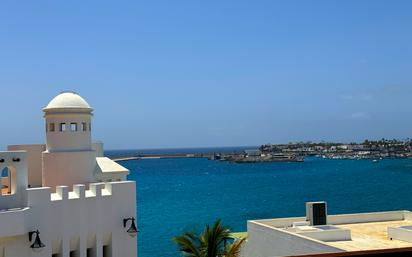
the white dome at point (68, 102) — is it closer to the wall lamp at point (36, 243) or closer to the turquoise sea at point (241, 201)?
the wall lamp at point (36, 243)

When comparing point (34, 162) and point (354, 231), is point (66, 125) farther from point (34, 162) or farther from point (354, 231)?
point (354, 231)

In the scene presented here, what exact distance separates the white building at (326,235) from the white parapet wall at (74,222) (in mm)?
7272

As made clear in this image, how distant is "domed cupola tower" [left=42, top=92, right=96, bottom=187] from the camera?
55.8 feet

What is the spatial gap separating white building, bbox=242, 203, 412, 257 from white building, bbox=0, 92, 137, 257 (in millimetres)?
7451

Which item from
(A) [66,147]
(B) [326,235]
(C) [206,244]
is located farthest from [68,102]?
(B) [326,235]

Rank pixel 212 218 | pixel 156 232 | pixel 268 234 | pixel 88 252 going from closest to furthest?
pixel 88 252
pixel 268 234
pixel 156 232
pixel 212 218

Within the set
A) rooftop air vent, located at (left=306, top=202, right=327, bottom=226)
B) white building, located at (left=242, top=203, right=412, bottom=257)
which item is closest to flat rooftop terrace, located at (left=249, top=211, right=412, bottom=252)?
white building, located at (left=242, top=203, right=412, bottom=257)

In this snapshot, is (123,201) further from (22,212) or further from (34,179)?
(34,179)

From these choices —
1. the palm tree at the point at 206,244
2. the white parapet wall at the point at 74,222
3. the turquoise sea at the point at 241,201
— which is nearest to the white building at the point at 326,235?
the palm tree at the point at 206,244

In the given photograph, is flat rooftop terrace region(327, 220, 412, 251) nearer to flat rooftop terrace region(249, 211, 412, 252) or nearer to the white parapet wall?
flat rooftop terrace region(249, 211, 412, 252)

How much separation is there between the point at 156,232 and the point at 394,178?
285 ft

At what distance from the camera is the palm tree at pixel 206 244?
66.8 feet

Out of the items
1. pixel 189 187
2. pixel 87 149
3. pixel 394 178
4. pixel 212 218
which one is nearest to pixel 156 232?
pixel 212 218

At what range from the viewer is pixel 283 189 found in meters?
110
